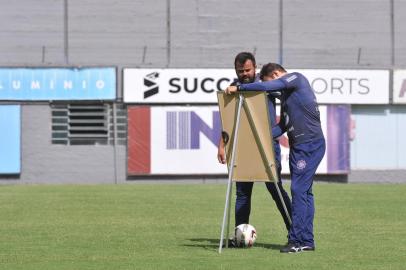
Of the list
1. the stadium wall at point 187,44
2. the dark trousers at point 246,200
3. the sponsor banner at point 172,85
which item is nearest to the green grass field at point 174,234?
the dark trousers at point 246,200

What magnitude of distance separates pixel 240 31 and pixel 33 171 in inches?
309

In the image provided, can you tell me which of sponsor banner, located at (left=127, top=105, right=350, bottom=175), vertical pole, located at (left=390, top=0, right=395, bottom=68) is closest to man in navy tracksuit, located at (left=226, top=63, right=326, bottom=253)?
sponsor banner, located at (left=127, top=105, right=350, bottom=175)

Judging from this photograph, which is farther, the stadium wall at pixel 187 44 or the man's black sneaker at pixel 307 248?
the stadium wall at pixel 187 44

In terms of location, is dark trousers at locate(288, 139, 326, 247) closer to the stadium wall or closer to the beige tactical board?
the beige tactical board

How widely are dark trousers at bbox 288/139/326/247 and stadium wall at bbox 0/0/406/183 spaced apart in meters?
21.1

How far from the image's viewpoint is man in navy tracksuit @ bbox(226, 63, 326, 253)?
11367 mm

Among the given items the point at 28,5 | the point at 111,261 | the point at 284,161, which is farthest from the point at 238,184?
the point at 28,5

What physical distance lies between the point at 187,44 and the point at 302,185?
22.0 m

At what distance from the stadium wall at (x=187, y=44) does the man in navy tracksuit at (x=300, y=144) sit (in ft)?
69.0

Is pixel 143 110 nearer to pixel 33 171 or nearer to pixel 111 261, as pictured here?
pixel 33 171

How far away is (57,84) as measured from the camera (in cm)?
3222

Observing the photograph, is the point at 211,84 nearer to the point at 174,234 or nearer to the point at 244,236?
the point at 174,234

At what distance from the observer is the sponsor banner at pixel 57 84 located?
32.0 m

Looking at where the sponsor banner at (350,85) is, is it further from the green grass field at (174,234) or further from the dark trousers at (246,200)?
the dark trousers at (246,200)
